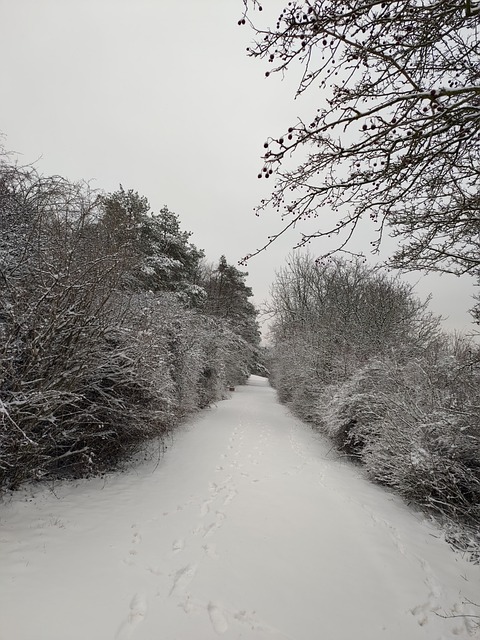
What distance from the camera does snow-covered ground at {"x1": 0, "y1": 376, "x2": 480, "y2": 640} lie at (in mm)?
2467

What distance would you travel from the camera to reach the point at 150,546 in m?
3.47

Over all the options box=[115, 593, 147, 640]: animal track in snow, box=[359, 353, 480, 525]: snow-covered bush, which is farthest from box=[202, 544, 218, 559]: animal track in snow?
box=[359, 353, 480, 525]: snow-covered bush

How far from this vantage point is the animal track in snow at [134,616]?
229cm

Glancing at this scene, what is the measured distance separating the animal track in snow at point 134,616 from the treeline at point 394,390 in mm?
3502

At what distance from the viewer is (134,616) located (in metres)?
2.46

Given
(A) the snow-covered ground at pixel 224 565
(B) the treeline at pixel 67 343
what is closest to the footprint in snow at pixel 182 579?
(A) the snow-covered ground at pixel 224 565

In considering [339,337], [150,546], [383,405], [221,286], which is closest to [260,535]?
[150,546]

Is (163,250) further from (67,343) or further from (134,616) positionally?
(134,616)

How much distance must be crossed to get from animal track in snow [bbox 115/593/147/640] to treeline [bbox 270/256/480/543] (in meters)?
3.50

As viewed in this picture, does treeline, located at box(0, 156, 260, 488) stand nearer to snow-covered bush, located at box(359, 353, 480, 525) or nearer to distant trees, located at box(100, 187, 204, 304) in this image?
snow-covered bush, located at box(359, 353, 480, 525)

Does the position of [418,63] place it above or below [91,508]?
above

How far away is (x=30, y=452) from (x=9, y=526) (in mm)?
802

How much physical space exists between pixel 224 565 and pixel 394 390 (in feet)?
16.9

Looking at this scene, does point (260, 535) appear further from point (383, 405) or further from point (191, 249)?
point (191, 249)
